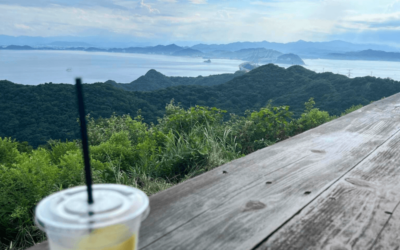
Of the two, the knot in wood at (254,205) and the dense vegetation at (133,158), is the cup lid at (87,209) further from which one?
the dense vegetation at (133,158)

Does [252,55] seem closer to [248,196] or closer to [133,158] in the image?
[133,158]

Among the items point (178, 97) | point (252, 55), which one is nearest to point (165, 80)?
point (178, 97)

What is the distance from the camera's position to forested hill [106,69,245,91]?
49.2m

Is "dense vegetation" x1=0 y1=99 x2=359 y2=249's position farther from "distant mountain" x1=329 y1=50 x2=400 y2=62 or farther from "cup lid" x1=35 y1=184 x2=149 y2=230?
"distant mountain" x1=329 y1=50 x2=400 y2=62

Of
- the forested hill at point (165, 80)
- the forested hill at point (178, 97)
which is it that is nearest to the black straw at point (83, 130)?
the forested hill at point (178, 97)

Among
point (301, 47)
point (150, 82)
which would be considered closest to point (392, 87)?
point (150, 82)

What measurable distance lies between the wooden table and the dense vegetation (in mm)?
1402

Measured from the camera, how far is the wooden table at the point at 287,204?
0.73 metres

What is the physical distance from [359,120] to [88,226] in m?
1.98

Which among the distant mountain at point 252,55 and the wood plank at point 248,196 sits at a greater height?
the distant mountain at point 252,55

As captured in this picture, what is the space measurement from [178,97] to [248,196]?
3508 cm

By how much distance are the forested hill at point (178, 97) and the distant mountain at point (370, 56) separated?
2340cm

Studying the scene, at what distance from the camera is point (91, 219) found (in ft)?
1.23

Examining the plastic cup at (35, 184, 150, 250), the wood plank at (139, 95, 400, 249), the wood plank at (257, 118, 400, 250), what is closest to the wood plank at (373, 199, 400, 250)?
the wood plank at (257, 118, 400, 250)
